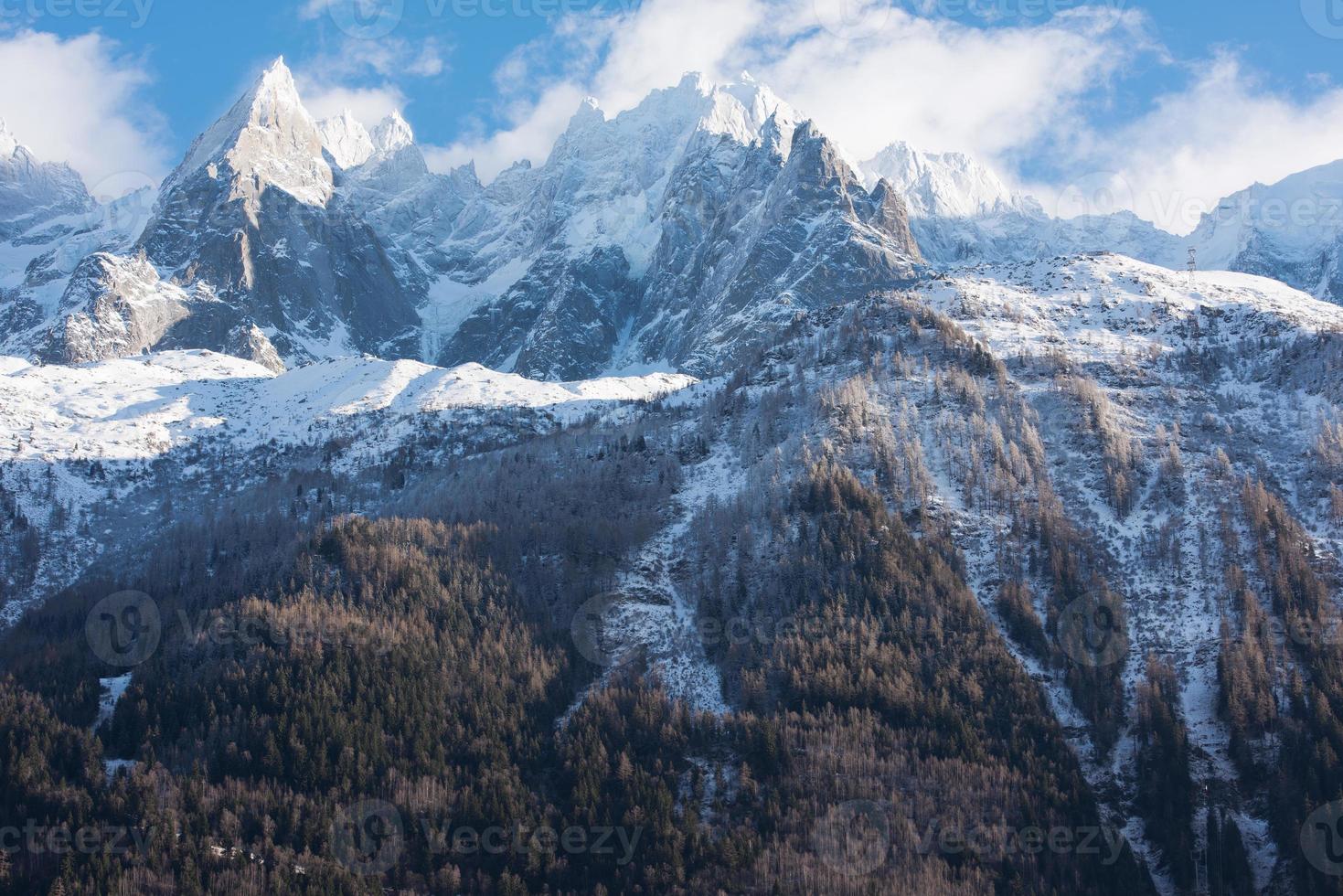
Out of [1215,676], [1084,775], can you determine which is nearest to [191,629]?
[1084,775]

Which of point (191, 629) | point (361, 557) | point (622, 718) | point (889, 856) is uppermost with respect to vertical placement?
point (361, 557)

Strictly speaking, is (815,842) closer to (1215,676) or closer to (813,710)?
(813,710)

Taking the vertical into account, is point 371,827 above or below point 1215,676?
below

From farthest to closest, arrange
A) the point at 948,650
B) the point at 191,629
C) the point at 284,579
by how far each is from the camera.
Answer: the point at 284,579 → the point at 191,629 → the point at 948,650

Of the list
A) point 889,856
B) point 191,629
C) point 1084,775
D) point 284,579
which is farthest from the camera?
point 284,579

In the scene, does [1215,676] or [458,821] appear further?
[1215,676]

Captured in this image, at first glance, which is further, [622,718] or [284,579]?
[284,579]

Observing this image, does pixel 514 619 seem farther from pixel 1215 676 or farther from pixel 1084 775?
pixel 1215 676

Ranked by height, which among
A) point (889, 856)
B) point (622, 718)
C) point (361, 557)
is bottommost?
point (889, 856)

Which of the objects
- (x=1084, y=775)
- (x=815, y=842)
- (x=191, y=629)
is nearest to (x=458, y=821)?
(x=815, y=842)
